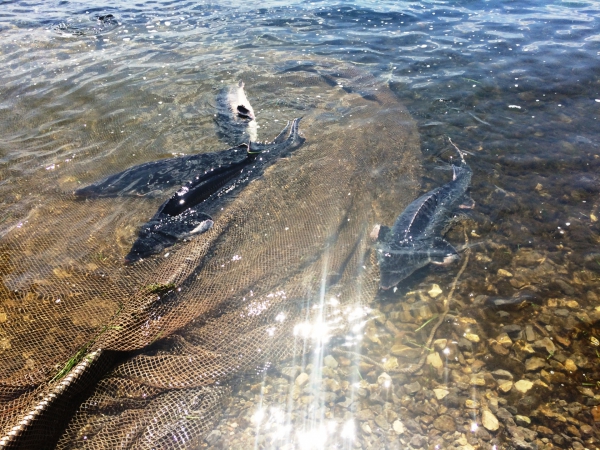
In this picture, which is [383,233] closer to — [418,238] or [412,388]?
[418,238]

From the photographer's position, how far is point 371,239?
4.84m

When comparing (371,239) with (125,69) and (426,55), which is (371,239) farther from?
(125,69)

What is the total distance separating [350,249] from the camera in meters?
4.62

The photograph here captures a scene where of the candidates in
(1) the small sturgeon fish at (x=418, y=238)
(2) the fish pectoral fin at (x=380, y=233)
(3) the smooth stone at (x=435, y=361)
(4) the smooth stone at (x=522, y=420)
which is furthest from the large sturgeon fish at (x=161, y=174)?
(4) the smooth stone at (x=522, y=420)

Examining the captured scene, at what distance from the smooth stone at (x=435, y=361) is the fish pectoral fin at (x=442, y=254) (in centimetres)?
124

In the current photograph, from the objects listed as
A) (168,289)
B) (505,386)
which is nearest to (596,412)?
(505,386)

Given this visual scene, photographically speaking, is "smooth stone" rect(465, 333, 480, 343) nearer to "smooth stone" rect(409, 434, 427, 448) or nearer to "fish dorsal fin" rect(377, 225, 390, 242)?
"smooth stone" rect(409, 434, 427, 448)

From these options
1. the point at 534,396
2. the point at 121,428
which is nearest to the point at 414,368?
the point at 534,396

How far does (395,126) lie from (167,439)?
6.13m

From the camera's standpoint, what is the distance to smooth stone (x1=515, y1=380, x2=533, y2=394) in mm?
3475

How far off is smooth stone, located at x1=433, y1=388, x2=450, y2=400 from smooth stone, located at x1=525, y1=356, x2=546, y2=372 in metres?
0.86

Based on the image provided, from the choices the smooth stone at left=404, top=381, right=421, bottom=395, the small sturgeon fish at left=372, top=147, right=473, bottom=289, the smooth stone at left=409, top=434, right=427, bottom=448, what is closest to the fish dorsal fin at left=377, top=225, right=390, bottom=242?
the small sturgeon fish at left=372, top=147, right=473, bottom=289

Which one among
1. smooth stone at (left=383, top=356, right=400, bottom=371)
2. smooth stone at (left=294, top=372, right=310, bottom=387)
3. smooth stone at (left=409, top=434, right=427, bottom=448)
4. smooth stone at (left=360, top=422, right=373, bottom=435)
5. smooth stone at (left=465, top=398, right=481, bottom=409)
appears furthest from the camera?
smooth stone at (left=383, top=356, right=400, bottom=371)

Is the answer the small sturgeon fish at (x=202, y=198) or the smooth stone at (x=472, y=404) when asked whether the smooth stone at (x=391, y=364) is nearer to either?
the smooth stone at (x=472, y=404)
